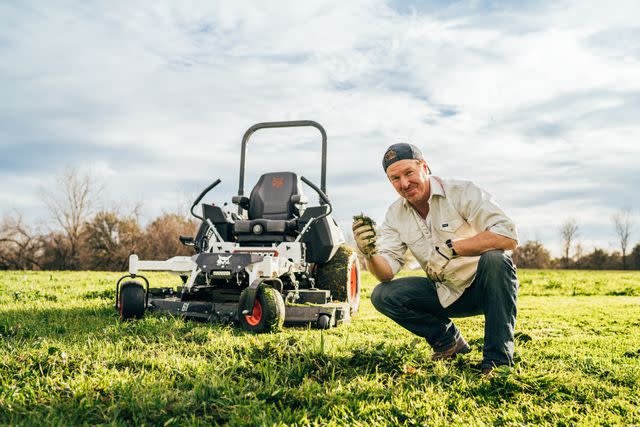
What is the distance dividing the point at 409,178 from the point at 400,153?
169mm

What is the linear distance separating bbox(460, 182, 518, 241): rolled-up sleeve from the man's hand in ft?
1.93

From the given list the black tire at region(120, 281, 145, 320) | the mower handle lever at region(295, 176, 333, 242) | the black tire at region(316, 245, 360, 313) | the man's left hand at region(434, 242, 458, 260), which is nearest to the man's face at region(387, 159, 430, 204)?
the man's left hand at region(434, 242, 458, 260)

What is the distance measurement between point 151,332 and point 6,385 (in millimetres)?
1528

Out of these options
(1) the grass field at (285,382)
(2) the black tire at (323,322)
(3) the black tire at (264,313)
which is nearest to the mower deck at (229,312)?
(2) the black tire at (323,322)

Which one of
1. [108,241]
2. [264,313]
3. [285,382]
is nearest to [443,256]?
[285,382]

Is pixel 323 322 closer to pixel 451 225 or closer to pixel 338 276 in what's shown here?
pixel 338 276

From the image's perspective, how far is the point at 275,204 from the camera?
7191 millimetres

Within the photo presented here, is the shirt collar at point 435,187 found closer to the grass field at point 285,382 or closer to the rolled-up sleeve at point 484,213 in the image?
the rolled-up sleeve at point 484,213

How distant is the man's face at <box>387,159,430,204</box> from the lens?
139 inches

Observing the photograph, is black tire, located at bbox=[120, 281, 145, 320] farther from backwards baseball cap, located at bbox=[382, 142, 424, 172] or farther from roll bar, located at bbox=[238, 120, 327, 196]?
backwards baseball cap, located at bbox=[382, 142, 424, 172]

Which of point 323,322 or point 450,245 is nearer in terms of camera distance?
point 450,245

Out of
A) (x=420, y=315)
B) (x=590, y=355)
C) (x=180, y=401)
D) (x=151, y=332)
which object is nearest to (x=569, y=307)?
(x=590, y=355)

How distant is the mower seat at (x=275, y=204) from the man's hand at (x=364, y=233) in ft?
9.97

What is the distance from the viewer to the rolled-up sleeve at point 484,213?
3363 millimetres
